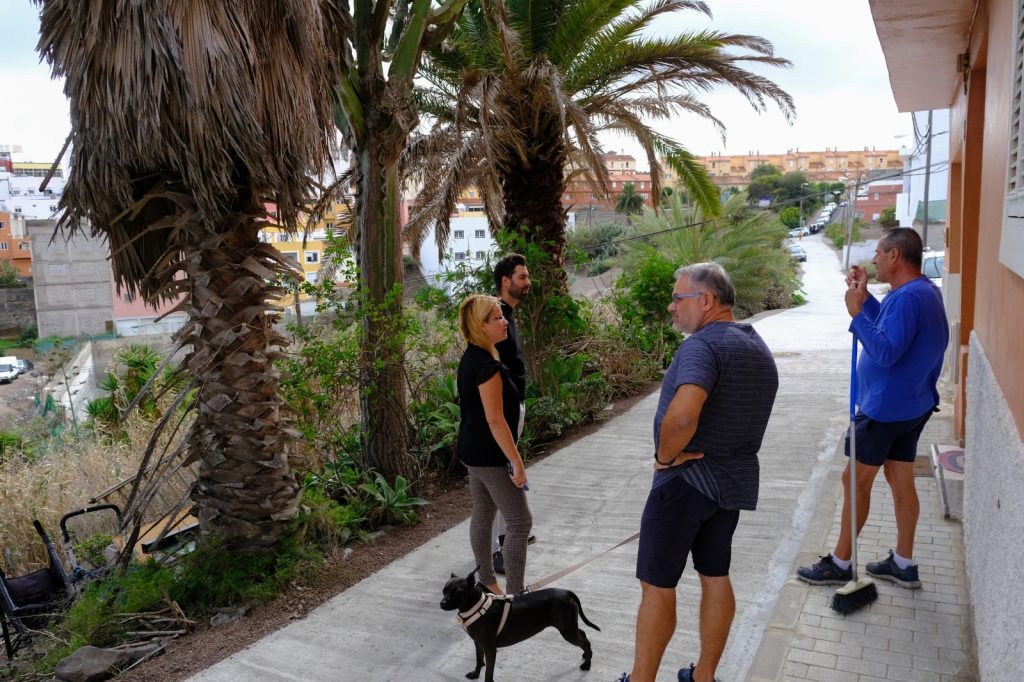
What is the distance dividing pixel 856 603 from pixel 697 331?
206 centimetres

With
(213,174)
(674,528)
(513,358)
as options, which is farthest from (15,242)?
(674,528)

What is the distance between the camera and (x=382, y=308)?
657 cm

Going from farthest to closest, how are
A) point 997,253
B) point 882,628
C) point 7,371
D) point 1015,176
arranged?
→ point 7,371 → point 997,253 → point 882,628 → point 1015,176

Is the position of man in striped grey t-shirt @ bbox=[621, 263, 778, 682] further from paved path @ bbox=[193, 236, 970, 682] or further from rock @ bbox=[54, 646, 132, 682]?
rock @ bbox=[54, 646, 132, 682]

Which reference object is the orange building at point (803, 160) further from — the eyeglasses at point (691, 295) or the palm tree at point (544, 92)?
the eyeglasses at point (691, 295)

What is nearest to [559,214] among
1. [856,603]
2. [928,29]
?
[928,29]

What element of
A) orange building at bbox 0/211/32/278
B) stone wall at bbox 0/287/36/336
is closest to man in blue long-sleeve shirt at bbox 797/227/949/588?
stone wall at bbox 0/287/36/336

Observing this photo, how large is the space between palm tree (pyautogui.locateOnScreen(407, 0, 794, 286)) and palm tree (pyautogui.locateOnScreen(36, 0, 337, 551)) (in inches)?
151

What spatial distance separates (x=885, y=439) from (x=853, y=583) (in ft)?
2.62

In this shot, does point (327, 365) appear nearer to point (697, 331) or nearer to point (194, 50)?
point (194, 50)

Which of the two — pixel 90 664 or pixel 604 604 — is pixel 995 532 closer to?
pixel 604 604

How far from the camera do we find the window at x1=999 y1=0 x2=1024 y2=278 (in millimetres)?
2973

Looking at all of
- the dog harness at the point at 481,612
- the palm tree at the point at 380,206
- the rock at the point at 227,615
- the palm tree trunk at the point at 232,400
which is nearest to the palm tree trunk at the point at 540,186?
the palm tree at the point at 380,206

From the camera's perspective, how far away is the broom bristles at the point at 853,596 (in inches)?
162
